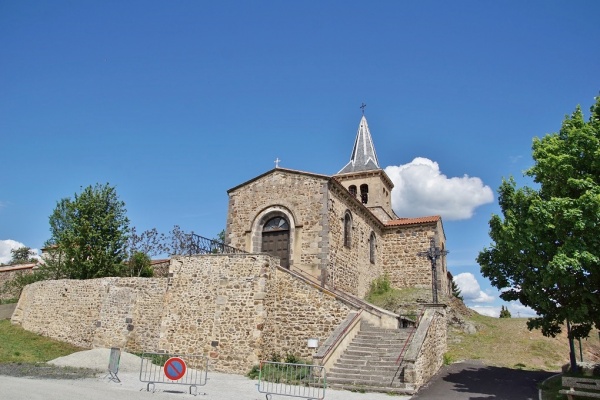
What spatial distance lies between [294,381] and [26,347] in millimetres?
13419

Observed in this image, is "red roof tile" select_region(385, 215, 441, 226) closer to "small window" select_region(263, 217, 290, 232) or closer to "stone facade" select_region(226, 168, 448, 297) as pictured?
"stone facade" select_region(226, 168, 448, 297)

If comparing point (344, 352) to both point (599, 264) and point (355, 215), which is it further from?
point (355, 215)

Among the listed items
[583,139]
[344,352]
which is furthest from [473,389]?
[583,139]

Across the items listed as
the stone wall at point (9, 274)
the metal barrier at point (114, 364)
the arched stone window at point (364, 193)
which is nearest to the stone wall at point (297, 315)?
the metal barrier at point (114, 364)

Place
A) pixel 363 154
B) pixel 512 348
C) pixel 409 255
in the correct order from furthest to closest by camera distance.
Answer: pixel 363 154, pixel 409 255, pixel 512 348

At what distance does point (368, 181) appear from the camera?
34.6 metres

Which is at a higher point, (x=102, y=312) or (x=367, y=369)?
(x=102, y=312)

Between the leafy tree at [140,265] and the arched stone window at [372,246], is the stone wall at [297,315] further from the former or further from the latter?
the leafy tree at [140,265]

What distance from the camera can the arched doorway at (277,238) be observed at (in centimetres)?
2086

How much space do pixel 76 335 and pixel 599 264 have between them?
2121cm

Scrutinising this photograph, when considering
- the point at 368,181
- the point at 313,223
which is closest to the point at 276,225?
the point at 313,223

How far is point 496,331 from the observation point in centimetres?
2320

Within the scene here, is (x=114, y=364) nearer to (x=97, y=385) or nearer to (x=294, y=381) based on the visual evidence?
(x=97, y=385)

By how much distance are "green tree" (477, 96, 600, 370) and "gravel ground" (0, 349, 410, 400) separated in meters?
4.94
